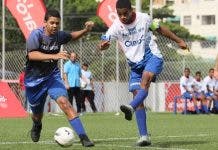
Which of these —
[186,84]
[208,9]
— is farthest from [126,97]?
[208,9]

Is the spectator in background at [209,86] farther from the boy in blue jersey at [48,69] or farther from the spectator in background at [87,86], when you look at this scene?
the boy in blue jersey at [48,69]

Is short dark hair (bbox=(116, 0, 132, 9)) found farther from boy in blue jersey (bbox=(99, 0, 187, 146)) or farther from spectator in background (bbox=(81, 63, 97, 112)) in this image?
spectator in background (bbox=(81, 63, 97, 112))

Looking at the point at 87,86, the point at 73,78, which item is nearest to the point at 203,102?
the point at 87,86

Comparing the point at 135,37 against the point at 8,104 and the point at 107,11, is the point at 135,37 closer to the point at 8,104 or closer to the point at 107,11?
the point at 8,104

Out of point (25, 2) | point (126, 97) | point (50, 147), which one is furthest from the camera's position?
point (126, 97)

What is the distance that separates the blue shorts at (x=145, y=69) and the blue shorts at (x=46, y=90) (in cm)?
122

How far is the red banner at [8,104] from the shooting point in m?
21.8

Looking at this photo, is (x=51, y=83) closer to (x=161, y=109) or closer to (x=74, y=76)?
(x=74, y=76)

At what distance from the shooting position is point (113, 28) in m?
11.2

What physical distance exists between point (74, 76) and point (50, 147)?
43.8 feet

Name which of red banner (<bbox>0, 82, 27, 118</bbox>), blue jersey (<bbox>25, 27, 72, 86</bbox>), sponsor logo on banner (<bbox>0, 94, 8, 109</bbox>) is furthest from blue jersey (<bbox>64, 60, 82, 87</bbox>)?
blue jersey (<bbox>25, 27, 72, 86</bbox>)

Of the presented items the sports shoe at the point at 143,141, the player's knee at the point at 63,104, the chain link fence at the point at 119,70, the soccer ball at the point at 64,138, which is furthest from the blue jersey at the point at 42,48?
the chain link fence at the point at 119,70

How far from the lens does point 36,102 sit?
36.0ft

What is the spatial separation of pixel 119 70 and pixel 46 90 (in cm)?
1953
